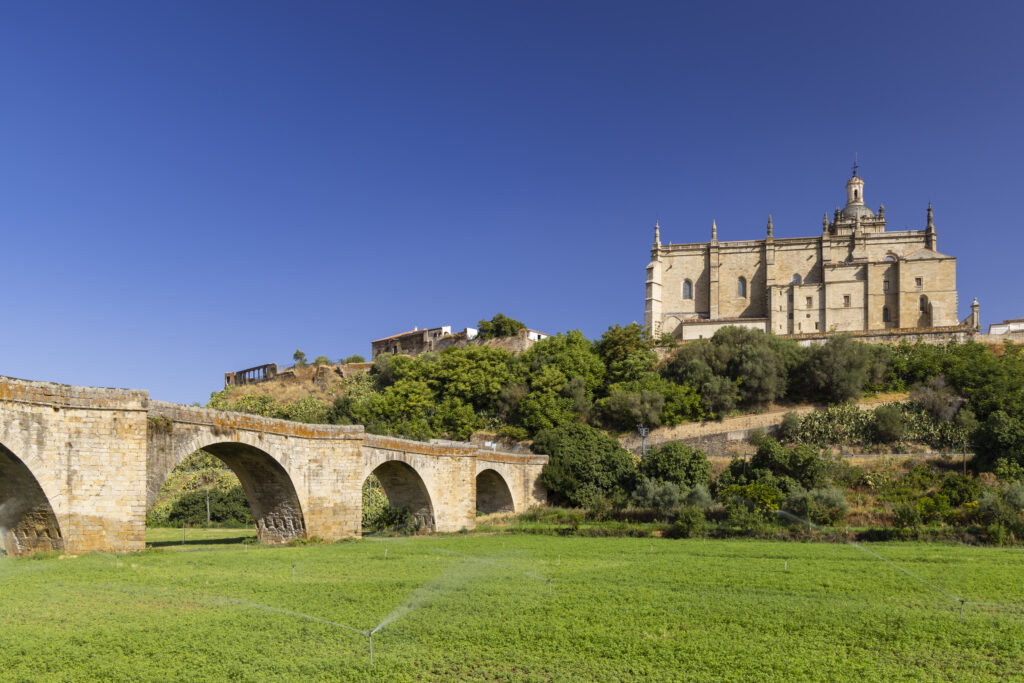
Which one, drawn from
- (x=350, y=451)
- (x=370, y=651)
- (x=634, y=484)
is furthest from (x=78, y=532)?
(x=634, y=484)

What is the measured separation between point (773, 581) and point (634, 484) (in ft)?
77.9

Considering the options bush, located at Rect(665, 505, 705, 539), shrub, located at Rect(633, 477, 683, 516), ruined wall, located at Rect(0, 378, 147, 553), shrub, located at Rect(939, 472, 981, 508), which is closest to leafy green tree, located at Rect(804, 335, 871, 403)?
shrub, located at Rect(939, 472, 981, 508)

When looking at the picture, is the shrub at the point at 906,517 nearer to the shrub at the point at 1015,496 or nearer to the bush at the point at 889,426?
the shrub at the point at 1015,496

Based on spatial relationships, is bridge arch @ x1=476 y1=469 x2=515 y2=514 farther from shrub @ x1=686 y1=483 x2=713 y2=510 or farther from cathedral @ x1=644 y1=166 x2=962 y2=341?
cathedral @ x1=644 y1=166 x2=962 y2=341

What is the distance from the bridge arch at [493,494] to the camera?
40.0m

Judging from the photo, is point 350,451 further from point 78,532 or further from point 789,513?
point 789,513

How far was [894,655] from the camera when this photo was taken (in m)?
10.6

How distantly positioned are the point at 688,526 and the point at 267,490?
15.2 metres

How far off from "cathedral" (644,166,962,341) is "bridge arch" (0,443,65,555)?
5493cm

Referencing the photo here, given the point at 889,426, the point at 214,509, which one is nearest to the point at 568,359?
the point at 889,426

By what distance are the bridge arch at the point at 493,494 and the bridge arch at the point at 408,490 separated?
6611 mm

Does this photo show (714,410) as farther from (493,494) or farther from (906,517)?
(906,517)

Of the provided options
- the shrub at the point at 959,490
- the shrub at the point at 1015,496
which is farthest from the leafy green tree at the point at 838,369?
the shrub at the point at 1015,496

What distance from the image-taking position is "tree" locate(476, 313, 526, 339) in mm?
71438
